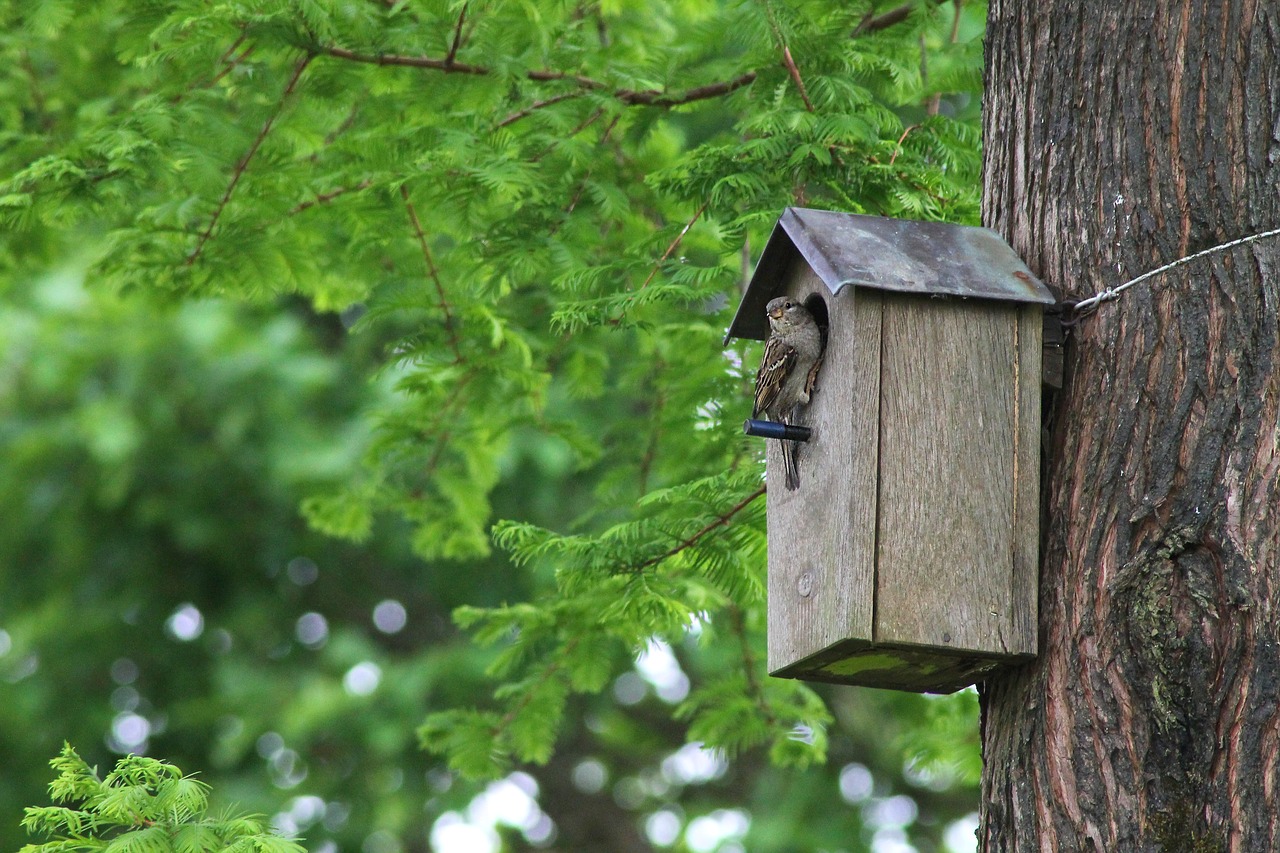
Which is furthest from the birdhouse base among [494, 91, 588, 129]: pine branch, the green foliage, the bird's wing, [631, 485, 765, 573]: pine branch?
[494, 91, 588, 129]: pine branch

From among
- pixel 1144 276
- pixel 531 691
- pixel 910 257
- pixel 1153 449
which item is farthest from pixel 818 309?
pixel 531 691

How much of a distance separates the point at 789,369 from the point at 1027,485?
1.78 ft

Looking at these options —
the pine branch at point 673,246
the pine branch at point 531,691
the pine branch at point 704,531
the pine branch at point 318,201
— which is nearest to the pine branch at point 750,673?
the pine branch at point 531,691

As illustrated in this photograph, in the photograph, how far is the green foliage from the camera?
8.25ft

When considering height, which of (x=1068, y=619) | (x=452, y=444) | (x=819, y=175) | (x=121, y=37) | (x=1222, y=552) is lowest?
(x=452, y=444)

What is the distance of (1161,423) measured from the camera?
2.37 metres

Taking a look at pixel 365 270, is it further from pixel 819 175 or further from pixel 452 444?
pixel 819 175

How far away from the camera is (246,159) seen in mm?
3955

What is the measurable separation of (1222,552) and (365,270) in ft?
10.1

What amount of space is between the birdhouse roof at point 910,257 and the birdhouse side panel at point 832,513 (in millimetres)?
62

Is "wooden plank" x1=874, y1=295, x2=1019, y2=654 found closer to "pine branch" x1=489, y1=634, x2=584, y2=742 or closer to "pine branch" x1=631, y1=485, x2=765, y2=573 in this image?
"pine branch" x1=631, y1=485, x2=765, y2=573

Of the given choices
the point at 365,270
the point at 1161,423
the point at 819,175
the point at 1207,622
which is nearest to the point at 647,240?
the point at 819,175

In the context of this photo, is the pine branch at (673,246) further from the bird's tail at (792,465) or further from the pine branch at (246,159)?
the pine branch at (246,159)

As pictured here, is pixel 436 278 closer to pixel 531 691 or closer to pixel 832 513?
pixel 531 691
